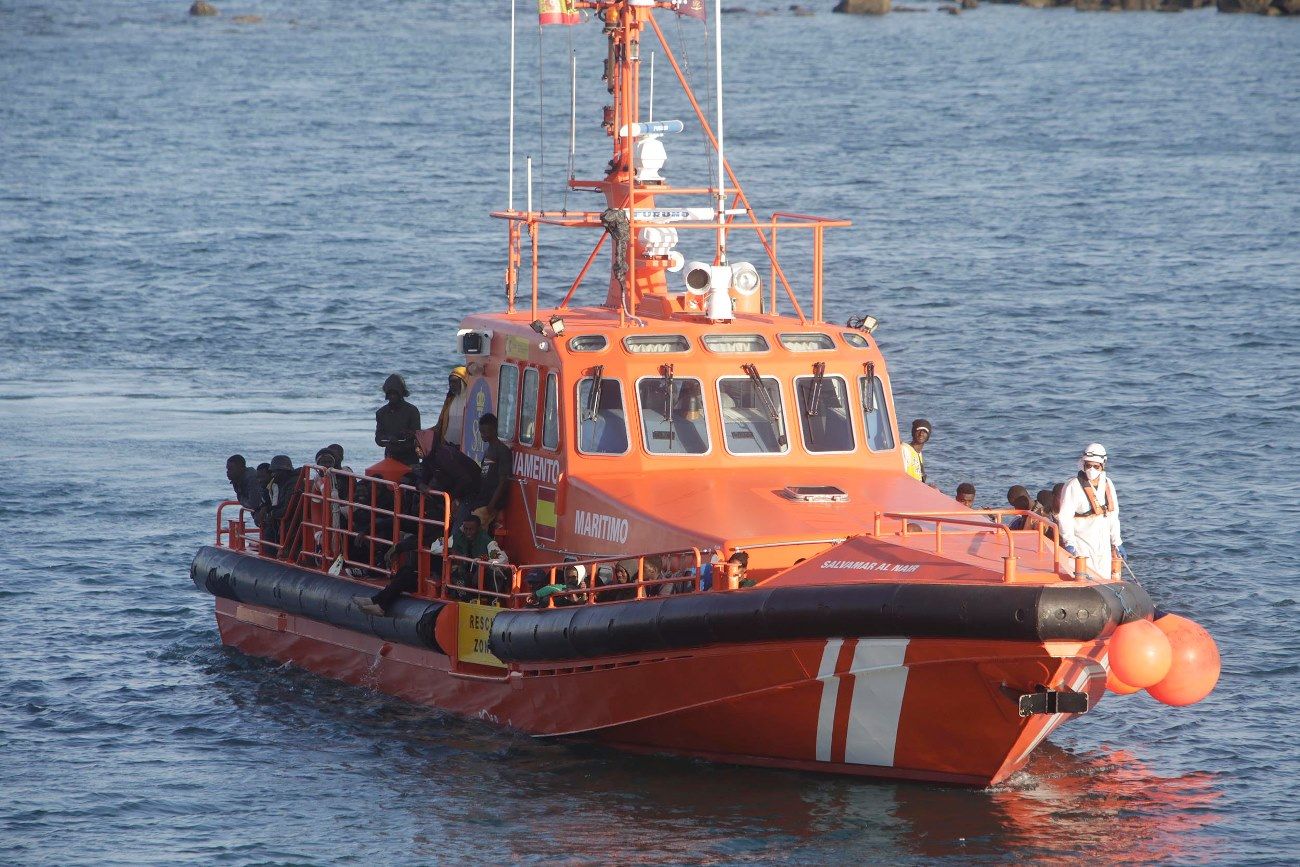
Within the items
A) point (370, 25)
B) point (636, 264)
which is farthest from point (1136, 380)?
point (370, 25)

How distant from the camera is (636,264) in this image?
1305cm

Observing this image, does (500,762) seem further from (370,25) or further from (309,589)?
(370,25)

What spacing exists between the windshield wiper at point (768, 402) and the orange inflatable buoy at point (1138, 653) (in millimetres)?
2821

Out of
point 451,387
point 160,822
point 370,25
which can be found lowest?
point 160,822

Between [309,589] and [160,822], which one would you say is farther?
[309,589]

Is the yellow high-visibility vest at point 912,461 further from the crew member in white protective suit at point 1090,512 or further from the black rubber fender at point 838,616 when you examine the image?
the black rubber fender at point 838,616

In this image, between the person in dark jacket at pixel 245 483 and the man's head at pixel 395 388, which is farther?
the person in dark jacket at pixel 245 483

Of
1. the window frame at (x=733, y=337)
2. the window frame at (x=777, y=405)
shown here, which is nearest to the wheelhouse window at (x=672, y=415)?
the window frame at (x=777, y=405)

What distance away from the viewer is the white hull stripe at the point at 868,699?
391 inches

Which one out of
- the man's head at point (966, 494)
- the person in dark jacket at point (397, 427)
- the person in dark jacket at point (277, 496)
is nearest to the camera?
the man's head at point (966, 494)

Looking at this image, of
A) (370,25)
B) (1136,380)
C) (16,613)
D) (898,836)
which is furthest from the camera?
(370,25)

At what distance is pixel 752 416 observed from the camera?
39.3 ft

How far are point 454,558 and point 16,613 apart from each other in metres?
5.35

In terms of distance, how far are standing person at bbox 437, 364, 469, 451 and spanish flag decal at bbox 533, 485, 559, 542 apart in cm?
103
